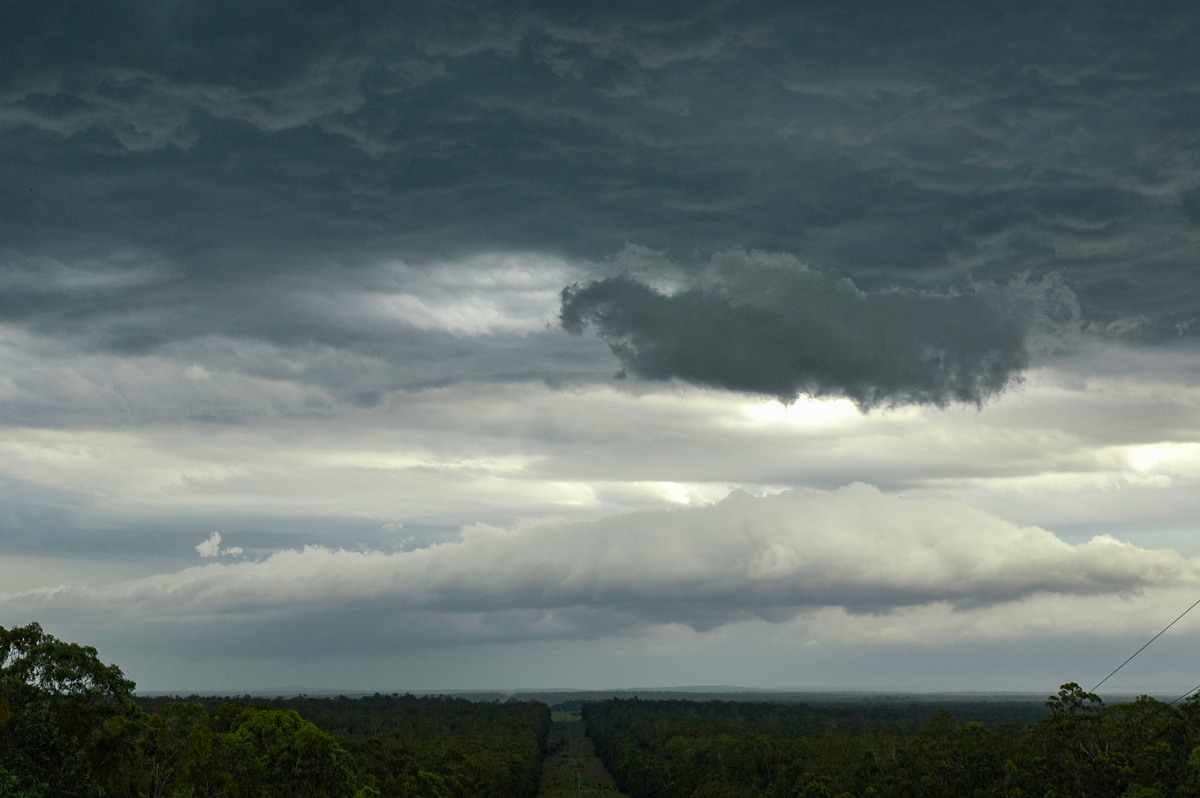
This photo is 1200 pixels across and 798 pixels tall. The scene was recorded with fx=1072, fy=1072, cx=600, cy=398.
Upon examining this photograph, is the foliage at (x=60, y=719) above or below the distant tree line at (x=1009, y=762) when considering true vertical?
above

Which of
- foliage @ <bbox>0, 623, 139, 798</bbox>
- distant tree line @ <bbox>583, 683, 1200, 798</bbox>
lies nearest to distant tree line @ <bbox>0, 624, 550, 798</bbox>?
foliage @ <bbox>0, 623, 139, 798</bbox>

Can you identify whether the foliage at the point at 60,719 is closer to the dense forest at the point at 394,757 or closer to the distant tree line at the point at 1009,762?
the dense forest at the point at 394,757

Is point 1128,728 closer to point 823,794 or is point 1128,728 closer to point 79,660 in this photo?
point 823,794

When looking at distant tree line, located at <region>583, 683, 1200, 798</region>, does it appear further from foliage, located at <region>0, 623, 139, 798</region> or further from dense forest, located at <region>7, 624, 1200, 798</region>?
foliage, located at <region>0, 623, 139, 798</region>

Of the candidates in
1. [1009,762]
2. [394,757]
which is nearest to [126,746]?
[394,757]

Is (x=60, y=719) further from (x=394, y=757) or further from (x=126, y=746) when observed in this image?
(x=394, y=757)

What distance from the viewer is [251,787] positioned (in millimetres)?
69062

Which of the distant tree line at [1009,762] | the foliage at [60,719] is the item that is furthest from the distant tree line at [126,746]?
→ the distant tree line at [1009,762]

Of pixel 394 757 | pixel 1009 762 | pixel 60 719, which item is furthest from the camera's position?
pixel 394 757

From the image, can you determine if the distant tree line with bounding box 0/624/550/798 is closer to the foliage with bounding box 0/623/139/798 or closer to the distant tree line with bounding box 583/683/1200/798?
the foliage with bounding box 0/623/139/798

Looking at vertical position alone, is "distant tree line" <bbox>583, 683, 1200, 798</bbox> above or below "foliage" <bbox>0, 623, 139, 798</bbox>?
below

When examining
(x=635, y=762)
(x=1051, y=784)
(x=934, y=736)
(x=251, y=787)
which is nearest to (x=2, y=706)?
(x=251, y=787)

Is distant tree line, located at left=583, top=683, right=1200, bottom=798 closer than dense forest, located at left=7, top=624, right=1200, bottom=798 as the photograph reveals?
No

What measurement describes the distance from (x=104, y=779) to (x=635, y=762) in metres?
150
